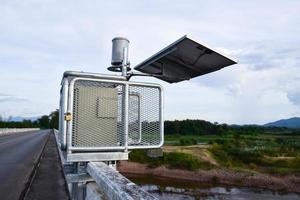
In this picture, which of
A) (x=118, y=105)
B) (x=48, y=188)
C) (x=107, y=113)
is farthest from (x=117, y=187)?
(x=48, y=188)

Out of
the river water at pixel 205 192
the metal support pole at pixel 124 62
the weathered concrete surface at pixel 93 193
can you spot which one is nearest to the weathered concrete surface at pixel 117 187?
the weathered concrete surface at pixel 93 193

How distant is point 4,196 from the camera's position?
7254mm

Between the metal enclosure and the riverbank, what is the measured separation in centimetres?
2851

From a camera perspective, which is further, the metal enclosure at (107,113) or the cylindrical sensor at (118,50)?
the cylindrical sensor at (118,50)

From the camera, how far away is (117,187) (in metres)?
2.45

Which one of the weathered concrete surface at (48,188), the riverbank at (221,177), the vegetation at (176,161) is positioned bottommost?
the riverbank at (221,177)

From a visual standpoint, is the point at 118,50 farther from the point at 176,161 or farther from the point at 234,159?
the point at 234,159

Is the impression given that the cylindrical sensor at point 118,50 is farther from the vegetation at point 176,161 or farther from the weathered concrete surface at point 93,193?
the vegetation at point 176,161

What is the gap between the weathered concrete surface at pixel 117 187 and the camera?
2186 millimetres

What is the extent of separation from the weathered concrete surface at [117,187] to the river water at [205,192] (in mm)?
25579

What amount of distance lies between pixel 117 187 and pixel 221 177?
36765mm

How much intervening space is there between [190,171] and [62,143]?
37463 millimetres

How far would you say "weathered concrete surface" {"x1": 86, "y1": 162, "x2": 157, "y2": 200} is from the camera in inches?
86.1

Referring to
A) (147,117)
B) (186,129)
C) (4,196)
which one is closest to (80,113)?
(147,117)
